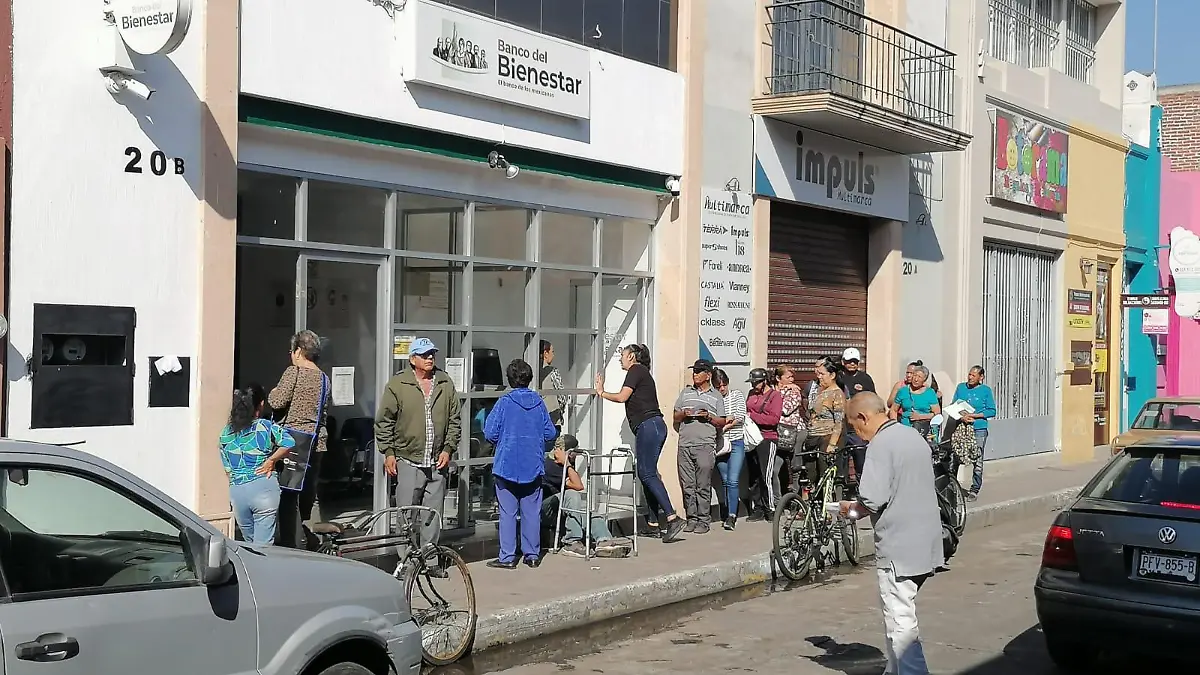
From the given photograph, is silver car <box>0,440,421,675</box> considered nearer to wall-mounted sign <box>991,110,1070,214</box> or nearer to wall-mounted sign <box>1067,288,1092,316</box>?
wall-mounted sign <box>991,110,1070,214</box>

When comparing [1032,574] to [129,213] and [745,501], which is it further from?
[129,213]

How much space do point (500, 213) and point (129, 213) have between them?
13.5 feet

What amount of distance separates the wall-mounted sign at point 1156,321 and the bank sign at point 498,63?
16.2m

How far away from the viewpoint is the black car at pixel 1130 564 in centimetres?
715

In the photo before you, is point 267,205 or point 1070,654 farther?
point 267,205

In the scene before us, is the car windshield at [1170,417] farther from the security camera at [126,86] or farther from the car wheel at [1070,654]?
the security camera at [126,86]

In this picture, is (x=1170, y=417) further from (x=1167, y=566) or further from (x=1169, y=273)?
(x=1167, y=566)

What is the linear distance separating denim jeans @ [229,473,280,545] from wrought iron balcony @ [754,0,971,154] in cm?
856

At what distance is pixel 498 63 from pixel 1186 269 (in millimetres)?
Result: 19608

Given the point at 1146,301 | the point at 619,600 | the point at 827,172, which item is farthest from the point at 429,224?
the point at 1146,301

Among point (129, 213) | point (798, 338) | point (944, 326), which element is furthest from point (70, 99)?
point (944, 326)

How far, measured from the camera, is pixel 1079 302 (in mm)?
23594

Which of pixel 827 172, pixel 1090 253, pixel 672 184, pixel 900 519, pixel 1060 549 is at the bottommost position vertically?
pixel 1060 549

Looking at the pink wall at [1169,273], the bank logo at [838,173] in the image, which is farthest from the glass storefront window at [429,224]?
the pink wall at [1169,273]
